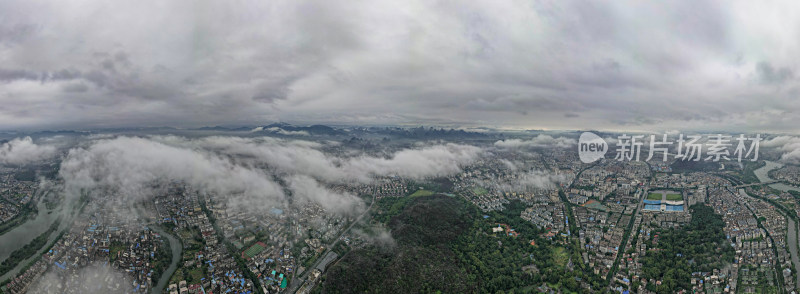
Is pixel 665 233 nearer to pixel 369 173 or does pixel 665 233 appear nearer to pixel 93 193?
pixel 369 173

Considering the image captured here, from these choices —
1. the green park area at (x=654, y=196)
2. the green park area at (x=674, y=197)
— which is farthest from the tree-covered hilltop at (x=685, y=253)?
the green park area at (x=654, y=196)

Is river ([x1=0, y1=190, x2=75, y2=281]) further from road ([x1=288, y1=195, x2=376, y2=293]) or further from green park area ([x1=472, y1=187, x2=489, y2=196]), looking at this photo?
green park area ([x1=472, y1=187, x2=489, y2=196])

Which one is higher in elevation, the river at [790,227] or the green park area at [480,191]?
the river at [790,227]

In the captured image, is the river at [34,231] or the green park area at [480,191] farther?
the green park area at [480,191]

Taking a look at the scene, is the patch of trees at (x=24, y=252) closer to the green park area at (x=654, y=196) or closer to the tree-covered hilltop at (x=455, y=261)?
the tree-covered hilltop at (x=455, y=261)
